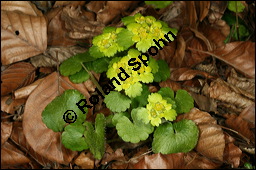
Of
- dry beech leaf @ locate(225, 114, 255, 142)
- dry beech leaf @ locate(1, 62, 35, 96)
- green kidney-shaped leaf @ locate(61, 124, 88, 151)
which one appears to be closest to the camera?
green kidney-shaped leaf @ locate(61, 124, 88, 151)

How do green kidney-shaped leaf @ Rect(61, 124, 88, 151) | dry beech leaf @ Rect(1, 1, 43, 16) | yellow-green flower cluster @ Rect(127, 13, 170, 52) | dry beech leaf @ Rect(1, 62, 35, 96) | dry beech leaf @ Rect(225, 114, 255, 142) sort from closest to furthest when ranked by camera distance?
yellow-green flower cluster @ Rect(127, 13, 170, 52)
green kidney-shaped leaf @ Rect(61, 124, 88, 151)
dry beech leaf @ Rect(225, 114, 255, 142)
dry beech leaf @ Rect(1, 62, 35, 96)
dry beech leaf @ Rect(1, 1, 43, 16)

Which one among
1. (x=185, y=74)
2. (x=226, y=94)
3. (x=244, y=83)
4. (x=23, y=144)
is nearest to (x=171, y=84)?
(x=185, y=74)

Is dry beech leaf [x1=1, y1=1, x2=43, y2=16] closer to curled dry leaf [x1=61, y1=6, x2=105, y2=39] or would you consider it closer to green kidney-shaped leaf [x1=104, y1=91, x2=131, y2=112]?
curled dry leaf [x1=61, y1=6, x2=105, y2=39]

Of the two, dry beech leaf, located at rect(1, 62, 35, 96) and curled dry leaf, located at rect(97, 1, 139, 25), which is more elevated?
curled dry leaf, located at rect(97, 1, 139, 25)

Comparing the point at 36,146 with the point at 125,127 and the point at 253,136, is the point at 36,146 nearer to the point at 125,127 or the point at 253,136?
the point at 125,127

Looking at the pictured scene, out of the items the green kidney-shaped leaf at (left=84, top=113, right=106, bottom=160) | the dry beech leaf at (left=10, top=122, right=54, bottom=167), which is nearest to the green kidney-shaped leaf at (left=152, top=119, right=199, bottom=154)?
the green kidney-shaped leaf at (left=84, top=113, right=106, bottom=160)

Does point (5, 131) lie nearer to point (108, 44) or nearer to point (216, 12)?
point (108, 44)
